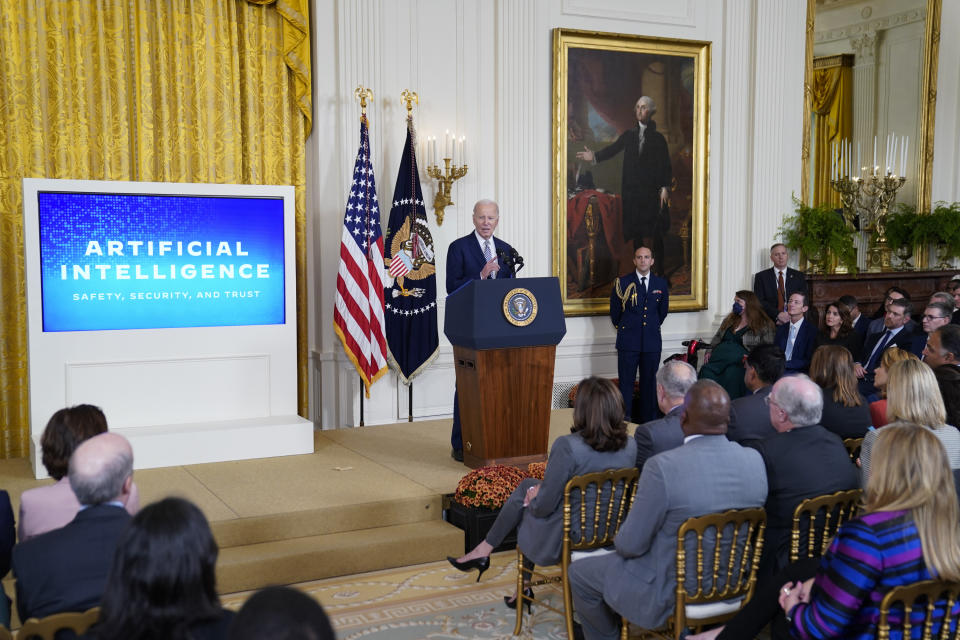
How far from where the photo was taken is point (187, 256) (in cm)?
628

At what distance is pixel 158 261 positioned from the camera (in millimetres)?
6180

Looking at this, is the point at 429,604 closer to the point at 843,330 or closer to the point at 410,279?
the point at 410,279

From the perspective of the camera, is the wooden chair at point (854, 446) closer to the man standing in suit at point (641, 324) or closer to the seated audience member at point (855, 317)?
the seated audience member at point (855, 317)

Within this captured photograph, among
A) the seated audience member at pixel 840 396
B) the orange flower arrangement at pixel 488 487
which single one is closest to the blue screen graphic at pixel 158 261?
the orange flower arrangement at pixel 488 487

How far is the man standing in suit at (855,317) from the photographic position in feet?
26.0

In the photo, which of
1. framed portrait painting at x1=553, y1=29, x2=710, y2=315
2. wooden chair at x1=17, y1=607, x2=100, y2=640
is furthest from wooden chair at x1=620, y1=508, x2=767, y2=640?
framed portrait painting at x1=553, y1=29, x2=710, y2=315

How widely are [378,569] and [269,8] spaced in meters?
4.93

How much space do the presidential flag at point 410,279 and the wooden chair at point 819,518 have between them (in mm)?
4814

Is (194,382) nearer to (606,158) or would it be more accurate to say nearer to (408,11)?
(408,11)

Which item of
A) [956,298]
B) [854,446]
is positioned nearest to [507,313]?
[854,446]

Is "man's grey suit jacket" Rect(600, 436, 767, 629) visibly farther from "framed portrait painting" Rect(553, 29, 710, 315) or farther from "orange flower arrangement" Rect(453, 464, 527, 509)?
"framed portrait painting" Rect(553, 29, 710, 315)

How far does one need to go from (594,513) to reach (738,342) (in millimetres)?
4472

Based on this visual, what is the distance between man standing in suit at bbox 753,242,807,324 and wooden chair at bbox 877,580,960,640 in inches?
273

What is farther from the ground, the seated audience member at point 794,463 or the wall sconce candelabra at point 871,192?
the wall sconce candelabra at point 871,192
